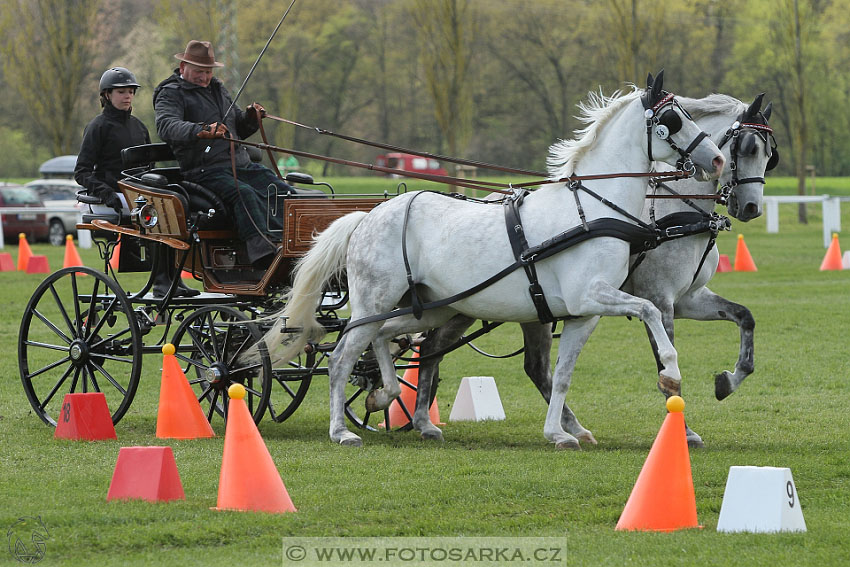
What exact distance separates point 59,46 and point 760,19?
30941 mm

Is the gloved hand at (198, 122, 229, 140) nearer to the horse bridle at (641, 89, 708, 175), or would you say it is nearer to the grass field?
the grass field

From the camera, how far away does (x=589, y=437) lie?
305 inches

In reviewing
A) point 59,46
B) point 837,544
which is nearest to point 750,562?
point 837,544

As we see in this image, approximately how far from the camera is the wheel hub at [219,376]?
320 inches

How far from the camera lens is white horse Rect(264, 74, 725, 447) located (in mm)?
7172

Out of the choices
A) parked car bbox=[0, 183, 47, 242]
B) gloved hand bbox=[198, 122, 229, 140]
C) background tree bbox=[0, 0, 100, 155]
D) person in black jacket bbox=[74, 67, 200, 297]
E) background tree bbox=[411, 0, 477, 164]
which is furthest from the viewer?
background tree bbox=[411, 0, 477, 164]

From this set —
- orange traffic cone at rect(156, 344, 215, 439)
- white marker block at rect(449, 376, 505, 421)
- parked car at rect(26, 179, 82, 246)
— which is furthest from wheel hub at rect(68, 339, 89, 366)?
parked car at rect(26, 179, 82, 246)

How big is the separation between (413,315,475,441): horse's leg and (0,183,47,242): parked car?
22774 mm

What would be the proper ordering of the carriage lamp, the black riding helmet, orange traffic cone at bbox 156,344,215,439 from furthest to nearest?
1. the black riding helmet
2. the carriage lamp
3. orange traffic cone at bbox 156,344,215,439

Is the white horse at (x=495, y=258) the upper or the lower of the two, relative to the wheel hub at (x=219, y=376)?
upper

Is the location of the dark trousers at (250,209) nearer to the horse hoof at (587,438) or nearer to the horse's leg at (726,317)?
the horse hoof at (587,438)

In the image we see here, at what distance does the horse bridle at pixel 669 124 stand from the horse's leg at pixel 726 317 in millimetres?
1098

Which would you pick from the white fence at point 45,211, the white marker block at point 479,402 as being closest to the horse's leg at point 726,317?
the white marker block at point 479,402

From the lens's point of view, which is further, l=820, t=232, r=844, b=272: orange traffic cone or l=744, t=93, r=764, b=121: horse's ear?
l=820, t=232, r=844, b=272: orange traffic cone
